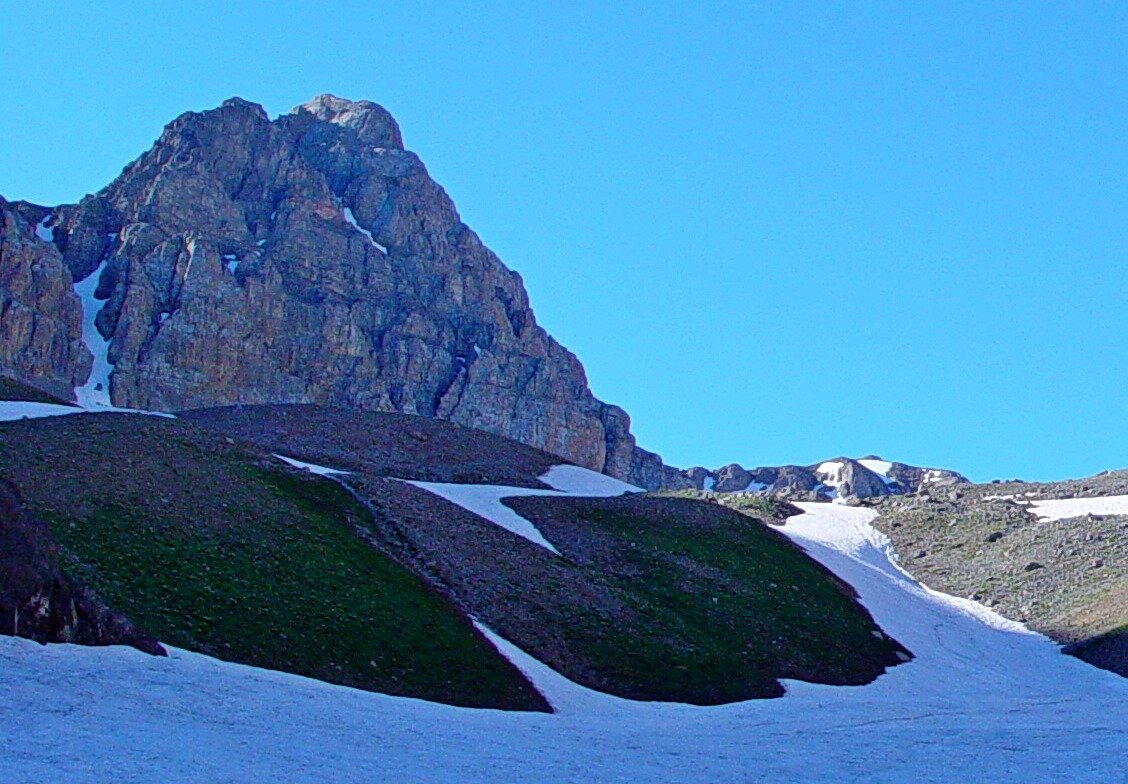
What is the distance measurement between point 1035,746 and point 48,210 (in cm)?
15975

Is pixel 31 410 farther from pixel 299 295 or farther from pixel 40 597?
pixel 299 295

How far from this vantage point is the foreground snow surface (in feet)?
A: 51.6

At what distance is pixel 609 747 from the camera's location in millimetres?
20734

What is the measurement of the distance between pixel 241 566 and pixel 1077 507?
5684cm

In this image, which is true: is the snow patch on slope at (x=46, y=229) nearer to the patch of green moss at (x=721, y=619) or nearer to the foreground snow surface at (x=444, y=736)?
the patch of green moss at (x=721, y=619)

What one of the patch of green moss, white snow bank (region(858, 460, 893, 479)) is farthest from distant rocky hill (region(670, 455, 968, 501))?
the patch of green moss

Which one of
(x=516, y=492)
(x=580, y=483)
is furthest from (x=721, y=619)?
(x=580, y=483)

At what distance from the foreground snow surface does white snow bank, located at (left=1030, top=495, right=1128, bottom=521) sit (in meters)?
41.6

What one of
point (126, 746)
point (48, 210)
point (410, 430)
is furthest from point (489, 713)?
point (48, 210)

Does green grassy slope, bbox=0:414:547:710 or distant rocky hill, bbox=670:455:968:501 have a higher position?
distant rocky hill, bbox=670:455:968:501

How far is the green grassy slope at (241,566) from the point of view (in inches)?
1054

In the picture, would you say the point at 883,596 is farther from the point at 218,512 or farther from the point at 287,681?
the point at 287,681

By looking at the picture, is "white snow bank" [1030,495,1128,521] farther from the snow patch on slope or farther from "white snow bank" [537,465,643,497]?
the snow patch on slope

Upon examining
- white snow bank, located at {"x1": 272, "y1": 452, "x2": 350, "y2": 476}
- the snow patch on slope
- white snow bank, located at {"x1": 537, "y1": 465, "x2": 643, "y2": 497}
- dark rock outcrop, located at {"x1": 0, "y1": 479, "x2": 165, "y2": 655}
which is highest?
the snow patch on slope
